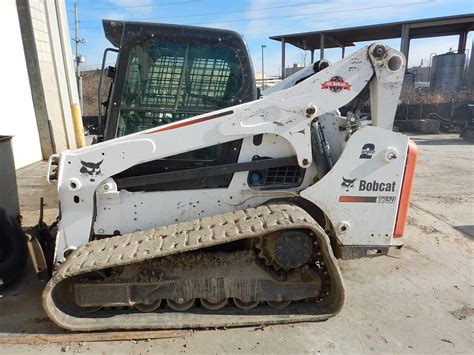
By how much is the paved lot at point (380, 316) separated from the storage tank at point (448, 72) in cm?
2488

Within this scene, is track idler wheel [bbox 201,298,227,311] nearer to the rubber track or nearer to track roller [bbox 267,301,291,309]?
the rubber track

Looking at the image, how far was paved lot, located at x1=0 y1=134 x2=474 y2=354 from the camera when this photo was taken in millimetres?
2771

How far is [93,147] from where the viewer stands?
305 centimetres

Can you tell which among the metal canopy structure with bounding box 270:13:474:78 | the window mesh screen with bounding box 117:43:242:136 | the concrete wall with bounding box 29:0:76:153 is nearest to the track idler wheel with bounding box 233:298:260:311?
the window mesh screen with bounding box 117:43:242:136

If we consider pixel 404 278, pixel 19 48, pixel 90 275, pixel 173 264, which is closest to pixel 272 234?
pixel 173 264

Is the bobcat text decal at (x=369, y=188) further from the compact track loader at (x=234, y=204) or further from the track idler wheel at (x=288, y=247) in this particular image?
the track idler wheel at (x=288, y=247)

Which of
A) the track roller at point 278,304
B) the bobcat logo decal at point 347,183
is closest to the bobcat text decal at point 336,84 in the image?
the bobcat logo decal at point 347,183

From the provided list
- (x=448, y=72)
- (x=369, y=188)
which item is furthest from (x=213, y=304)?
(x=448, y=72)

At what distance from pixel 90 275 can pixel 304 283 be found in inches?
64.5

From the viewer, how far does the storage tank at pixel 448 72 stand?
25875 millimetres

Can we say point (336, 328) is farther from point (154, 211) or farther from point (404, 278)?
point (154, 211)

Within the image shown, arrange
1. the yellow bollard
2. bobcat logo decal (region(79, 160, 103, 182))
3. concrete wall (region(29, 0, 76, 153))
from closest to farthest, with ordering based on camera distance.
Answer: bobcat logo decal (region(79, 160, 103, 182))
concrete wall (region(29, 0, 76, 153))
the yellow bollard

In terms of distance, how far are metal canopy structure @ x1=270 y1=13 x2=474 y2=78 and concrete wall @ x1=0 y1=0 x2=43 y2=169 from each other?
17089 mm

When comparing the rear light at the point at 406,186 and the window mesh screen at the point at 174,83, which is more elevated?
the window mesh screen at the point at 174,83
